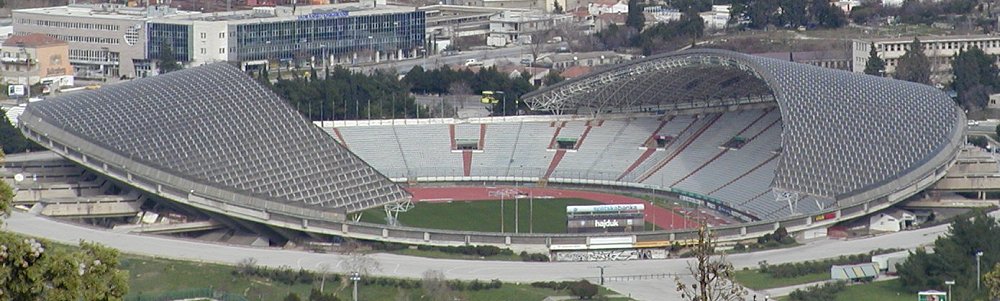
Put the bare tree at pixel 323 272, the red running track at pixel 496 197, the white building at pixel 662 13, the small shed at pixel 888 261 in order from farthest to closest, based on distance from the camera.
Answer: the white building at pixel 662 13, the red running track at pixel 496 197, the small shed at pixel 888 261, the bare tree at pixel 323 272

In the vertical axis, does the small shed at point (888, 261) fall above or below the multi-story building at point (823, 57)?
below

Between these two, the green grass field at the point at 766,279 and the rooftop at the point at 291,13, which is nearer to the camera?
the green grass field at the point at 766,279

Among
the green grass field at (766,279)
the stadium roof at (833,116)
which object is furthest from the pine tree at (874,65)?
the green grass field at (766,279)

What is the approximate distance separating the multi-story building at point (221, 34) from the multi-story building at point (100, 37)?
0.04 meters

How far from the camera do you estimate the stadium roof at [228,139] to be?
60469 millimetres

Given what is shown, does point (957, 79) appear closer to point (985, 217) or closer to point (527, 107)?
point (527, 107)

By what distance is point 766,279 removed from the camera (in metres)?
53.8

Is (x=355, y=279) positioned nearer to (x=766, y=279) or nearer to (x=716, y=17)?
(x=766, y=279)

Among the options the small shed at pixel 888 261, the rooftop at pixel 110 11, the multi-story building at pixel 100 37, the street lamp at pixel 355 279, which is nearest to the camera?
the street lamp at pixel 355 279

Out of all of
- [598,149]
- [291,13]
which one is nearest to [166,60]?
[291,13]

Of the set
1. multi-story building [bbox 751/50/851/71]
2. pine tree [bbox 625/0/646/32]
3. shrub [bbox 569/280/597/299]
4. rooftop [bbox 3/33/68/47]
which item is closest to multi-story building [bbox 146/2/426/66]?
rooftop [bbox 3/33/68/47]

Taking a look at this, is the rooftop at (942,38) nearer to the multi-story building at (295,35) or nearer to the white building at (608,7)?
the multi-story building at (295,35)

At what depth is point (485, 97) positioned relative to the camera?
82375 mm

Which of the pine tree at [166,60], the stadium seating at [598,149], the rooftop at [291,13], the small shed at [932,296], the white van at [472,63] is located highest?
the rooftop at [291,13]
